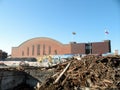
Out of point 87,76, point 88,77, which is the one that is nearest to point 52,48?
point 87,76

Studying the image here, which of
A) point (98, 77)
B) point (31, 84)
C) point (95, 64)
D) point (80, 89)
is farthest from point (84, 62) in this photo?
point (31, 84)

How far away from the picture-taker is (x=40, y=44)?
270ft

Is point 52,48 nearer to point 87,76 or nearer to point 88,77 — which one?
point 87,76

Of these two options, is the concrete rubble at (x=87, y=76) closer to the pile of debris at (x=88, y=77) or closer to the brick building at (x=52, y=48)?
the pile of debris at (x=88, y=77)

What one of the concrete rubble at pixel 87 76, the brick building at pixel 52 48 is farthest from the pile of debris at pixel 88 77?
the brick building at pixel 52 48

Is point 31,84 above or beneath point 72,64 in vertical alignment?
beneath

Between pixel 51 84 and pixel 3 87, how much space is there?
3.55 m

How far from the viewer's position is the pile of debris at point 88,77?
9.48m

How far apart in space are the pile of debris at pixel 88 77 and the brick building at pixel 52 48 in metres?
57.0

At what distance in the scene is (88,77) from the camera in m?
10.1

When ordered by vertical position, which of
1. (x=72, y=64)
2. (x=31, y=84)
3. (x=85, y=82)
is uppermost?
(x=72, y=64)

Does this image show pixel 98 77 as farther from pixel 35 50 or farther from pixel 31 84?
pixel 35 50

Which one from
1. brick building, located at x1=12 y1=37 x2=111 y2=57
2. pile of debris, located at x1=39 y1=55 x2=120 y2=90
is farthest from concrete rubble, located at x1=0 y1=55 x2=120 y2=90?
brick building, located at x1=12 y1=37 x2=111 y2=57

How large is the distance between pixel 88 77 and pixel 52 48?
2756 inches
